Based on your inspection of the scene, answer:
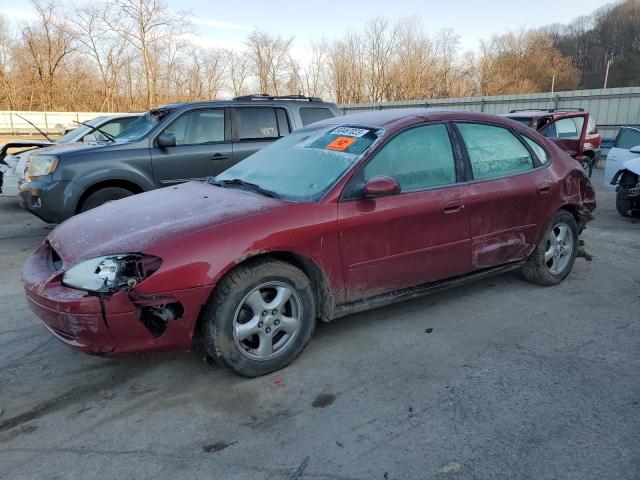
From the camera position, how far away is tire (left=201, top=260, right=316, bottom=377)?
296 cm

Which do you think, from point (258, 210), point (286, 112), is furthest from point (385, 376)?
point (286, 112)

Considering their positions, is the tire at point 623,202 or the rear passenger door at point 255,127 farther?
the tire at point 623,202

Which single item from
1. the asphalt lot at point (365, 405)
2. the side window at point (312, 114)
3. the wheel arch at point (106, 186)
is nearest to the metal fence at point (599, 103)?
the side window at point (312, 114)

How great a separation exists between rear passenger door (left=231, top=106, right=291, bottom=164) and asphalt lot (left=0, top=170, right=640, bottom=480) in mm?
3748

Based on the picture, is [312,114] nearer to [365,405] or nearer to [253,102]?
[253,102]

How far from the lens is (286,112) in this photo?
299 inches

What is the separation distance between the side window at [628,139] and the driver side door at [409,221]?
25.1ft

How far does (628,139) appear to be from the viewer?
987 cm

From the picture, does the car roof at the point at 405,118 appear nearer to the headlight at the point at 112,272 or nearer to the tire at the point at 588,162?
the headlight at the point at 112,272

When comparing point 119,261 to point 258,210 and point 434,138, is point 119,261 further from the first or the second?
point 434,138

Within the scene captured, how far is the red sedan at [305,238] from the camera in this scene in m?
2.82

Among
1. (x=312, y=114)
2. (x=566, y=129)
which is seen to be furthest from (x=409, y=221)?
(x=566, y=129)

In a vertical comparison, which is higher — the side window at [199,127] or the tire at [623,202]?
the side window at [199,127]

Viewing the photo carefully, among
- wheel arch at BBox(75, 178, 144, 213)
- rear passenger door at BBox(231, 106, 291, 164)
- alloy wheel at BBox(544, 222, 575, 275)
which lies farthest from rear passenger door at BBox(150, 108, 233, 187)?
alloy wheel at BBox(544, 222, 575, 275)
